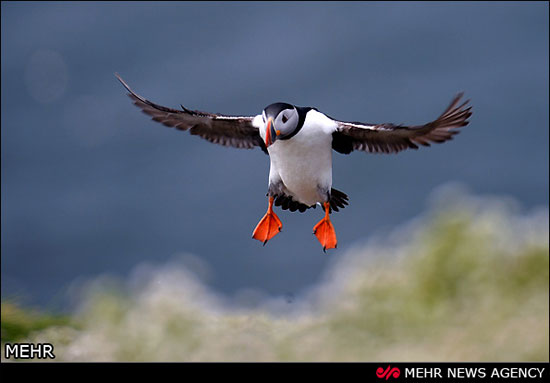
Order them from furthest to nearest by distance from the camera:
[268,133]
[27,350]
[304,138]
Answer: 1. [27,350]
2. [304,138]
3. [268,133]

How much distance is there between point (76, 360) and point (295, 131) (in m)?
3.05

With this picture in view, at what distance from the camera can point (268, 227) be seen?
9.61m

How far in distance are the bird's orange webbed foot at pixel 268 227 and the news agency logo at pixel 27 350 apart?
235 centimetres

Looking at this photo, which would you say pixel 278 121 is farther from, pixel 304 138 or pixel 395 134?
pixel 395 134

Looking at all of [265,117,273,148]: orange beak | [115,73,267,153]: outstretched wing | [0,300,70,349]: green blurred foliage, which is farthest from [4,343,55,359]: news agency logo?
[265,117,273,148]: orange beak

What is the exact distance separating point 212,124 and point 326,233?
172 centimetres

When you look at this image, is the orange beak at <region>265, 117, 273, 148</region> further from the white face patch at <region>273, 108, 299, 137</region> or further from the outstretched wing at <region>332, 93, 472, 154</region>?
the outstretched wing at <region>332, 93, 472, 154</region>

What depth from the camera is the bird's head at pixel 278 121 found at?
8477mm

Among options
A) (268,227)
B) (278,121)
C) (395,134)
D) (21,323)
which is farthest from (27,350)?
(395,134)

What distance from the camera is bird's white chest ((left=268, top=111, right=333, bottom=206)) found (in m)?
9.17

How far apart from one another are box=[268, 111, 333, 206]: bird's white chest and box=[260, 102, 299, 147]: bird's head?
30 cm
